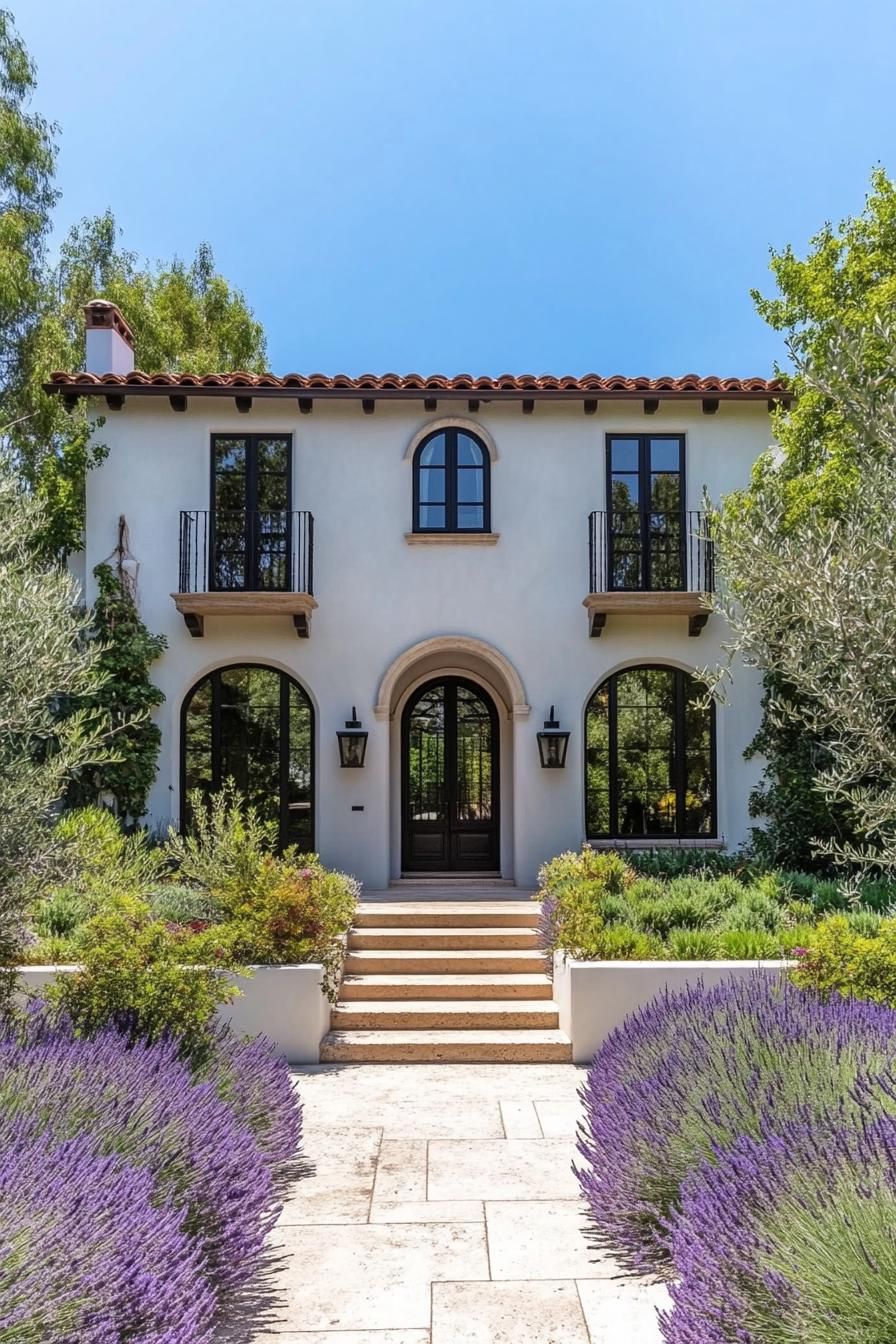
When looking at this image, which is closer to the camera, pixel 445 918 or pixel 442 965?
pixel 442 965

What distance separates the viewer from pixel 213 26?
9.93 m

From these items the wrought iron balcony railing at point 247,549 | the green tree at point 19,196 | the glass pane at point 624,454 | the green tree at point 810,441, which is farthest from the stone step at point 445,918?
the green tree at point 19,196

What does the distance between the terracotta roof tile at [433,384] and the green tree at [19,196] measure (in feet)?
21.9

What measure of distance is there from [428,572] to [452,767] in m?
3.02

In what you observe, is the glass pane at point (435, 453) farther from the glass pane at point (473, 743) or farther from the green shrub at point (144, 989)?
the green shrub at point (144, 989)

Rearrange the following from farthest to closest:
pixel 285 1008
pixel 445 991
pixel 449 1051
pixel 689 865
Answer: pixel 689 865 < pixel 445 991 < pixel 449 1051 < pixel 285 1008

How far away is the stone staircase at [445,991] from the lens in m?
7.22

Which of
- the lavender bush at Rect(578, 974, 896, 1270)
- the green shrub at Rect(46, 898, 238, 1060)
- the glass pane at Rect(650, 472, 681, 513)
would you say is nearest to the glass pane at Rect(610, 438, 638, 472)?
the glass pane at Rect(650, 472, 681, 513)

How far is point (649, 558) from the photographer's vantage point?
11836 millimetres

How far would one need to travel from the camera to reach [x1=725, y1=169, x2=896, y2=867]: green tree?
374 inches

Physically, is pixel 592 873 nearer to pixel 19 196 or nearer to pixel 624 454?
pixel 624 454

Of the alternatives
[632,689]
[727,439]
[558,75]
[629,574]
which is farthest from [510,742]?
[558,75]

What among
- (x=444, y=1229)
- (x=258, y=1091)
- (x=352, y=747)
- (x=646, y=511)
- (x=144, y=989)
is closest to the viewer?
(x=444, y=1229)

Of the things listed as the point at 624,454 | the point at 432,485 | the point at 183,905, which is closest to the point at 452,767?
the point at 432,485
